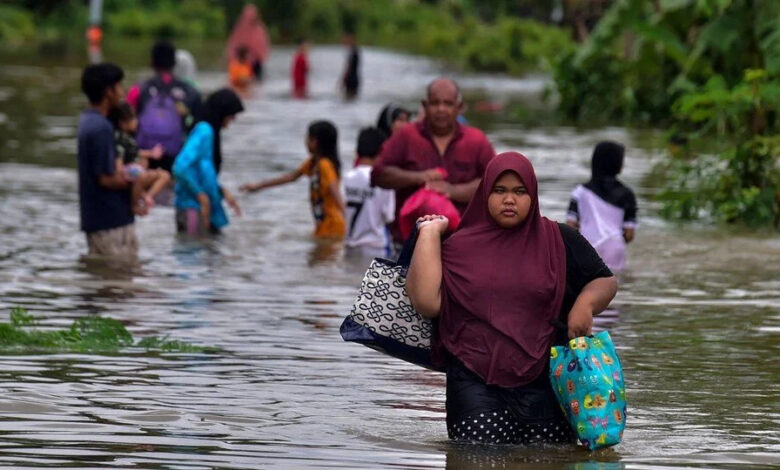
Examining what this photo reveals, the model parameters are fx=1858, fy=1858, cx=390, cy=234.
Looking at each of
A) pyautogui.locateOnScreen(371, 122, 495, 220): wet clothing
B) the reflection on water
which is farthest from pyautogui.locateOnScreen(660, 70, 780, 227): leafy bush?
pyautogui.locateOnScreen(371, 122, 495, 220): wet clothing

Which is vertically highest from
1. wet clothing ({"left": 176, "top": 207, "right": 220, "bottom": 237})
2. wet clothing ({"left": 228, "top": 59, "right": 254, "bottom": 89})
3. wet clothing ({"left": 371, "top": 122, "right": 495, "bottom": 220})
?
wet clothing ({"left": 371, "top": 122, "right": 495, "bottom": 220})

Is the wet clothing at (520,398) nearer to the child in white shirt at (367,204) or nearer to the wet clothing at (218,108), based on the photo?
the child in white shirt at (367,204)

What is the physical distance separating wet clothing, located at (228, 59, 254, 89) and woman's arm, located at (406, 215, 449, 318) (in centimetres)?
3423

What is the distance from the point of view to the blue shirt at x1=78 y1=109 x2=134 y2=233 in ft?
43.6

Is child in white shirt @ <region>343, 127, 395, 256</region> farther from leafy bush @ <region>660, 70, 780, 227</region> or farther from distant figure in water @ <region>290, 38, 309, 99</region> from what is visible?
distant figure in water @ <region>290, 38, 309, 99</region>

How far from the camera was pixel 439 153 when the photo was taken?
12.5 meters

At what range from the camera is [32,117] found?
3175 cm

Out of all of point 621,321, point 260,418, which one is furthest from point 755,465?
point 621,321

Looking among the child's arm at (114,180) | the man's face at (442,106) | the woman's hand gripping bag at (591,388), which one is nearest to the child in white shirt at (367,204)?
the child's arm at (114,180)

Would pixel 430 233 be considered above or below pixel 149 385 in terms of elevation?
above

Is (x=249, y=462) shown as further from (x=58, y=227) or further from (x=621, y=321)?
(x=58, y=227)

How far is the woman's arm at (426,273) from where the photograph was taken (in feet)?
25.3

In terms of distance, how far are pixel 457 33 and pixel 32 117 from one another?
45.7 m

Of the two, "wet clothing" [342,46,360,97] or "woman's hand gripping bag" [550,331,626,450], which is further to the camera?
"wet clothing" [342,46,360,97]
